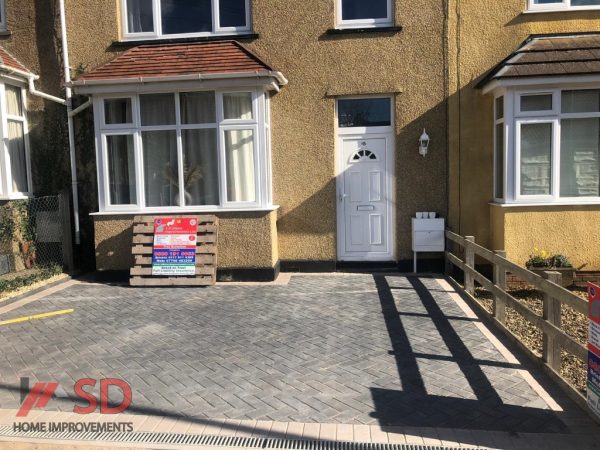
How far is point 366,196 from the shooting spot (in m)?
8.98

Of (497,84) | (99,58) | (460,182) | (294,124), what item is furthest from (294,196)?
(99,58)

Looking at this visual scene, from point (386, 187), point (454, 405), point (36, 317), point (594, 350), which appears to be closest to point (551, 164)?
point (386, 187)

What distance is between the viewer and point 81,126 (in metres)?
9.41

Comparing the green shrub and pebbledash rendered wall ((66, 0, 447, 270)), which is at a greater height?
pebbledash rendered wall ((66, 0, 447, 270))

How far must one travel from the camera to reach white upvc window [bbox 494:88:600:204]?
7.91 meters

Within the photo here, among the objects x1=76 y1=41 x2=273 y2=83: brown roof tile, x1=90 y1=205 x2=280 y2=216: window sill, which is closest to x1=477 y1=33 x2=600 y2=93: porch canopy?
x1=76 y1=41 x2=273 y2=83: brown roof tile

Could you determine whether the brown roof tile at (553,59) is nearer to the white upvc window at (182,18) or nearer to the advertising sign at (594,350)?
the white upvc window at (182,18)

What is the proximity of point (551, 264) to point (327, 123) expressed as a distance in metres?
4.33

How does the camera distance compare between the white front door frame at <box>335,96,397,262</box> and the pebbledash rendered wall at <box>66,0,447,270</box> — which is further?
the white front door frame at <box>335,96,397,262</box>

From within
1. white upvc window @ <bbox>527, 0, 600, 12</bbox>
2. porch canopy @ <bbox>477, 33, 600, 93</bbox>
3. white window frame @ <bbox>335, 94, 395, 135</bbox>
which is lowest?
white window frame @ <bbox>335, 94, 395, 135</bbox>

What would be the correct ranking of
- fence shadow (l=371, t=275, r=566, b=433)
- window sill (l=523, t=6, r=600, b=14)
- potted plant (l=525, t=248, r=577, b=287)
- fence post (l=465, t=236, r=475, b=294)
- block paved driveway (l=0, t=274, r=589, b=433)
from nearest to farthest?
fence shadow (l=371, t=275, r=566, b=433) < block paved driveway (l=0, t=274, r=589, b=433) < fence post (l=465, t=236, r=475, b=294) < potted plant (l=525, t=248, r=577, b=287) < window sill (l=523, t=6, r=600, b=14)

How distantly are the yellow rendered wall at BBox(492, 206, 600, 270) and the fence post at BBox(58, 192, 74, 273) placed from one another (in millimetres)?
7585

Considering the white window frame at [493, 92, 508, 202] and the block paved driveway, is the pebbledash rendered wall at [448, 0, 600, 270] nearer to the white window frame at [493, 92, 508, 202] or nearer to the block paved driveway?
the white window frame at [493, 92, 508, 202]

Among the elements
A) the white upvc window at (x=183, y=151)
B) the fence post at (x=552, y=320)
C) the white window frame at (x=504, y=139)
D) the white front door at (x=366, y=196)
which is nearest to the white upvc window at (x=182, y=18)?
the white upvc window at (x=183, y=151)
